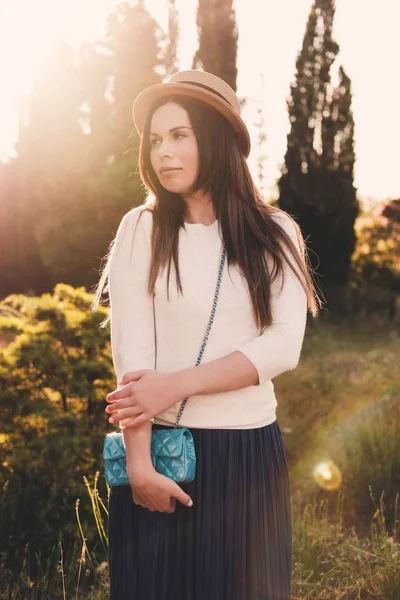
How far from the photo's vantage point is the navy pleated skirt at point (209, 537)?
1973mm

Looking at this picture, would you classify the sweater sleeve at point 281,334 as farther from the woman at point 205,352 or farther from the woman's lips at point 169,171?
the woman's lips at point 169,171

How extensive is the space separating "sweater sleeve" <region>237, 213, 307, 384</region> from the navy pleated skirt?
8.7 inches

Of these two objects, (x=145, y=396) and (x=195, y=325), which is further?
(x=195, y=325)

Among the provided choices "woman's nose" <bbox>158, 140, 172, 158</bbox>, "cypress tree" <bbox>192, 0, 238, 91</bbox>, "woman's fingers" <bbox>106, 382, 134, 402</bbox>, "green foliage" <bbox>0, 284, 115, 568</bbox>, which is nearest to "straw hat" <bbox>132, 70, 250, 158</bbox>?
"woman's nose" <bbox>158, 140, 172, 158</bbox>

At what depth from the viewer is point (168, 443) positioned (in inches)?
73.0

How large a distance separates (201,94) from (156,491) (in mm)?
1066

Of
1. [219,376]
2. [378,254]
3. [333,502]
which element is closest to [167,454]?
[219,376]

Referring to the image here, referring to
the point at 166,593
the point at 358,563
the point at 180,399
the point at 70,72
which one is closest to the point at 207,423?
the point at 180,399

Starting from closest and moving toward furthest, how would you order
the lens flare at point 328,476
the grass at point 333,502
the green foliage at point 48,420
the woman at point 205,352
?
the woman at point 205,352, the grass at point 333,502, the green foliage at point 48,420, the lens flare at point 328,476

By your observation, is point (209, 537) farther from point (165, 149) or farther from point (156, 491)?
point (165, 149)

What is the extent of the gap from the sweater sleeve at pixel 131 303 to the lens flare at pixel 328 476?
3.43 m

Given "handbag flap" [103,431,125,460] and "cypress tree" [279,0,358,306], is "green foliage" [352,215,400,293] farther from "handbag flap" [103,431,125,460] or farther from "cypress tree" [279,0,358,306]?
"handbag flap" [103,431,125,460]

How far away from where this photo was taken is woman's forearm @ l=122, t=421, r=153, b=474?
6.00ft

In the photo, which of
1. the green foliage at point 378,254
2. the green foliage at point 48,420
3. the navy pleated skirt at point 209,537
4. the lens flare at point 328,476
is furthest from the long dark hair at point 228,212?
the green foliage at point 378,254
